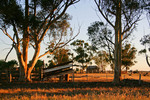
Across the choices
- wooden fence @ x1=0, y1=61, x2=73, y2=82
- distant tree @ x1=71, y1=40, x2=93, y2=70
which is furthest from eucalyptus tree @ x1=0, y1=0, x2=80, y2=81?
distant tree @ x1=71, y1=40, x2=93, y2=70

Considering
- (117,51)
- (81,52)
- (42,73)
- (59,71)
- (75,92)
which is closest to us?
(75,92)

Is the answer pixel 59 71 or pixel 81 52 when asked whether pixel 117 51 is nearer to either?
pixel 59 71

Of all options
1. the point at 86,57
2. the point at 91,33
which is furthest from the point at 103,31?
the point at 86,57

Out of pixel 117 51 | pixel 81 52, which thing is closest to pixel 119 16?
pixel 117 51

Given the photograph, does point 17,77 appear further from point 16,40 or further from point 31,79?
point 16,40

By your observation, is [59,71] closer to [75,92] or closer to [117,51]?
[117,51]

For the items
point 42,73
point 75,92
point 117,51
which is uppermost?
point 117,51

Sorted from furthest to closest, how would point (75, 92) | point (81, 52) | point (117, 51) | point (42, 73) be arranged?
point (81, 52) < point (42, 73) < point (117, 51) < point (75, 92)

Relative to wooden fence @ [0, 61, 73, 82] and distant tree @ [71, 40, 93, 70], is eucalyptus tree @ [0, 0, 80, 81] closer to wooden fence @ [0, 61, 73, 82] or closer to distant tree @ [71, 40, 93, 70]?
wooden fence @ [0, 61, 73, 82]

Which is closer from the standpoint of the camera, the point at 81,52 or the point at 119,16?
the point at 119,16

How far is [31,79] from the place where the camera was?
23.6m

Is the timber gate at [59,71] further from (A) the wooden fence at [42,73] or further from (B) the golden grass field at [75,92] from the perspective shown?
(B) the golden grass field at [75,92]

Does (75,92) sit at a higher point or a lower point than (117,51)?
lower

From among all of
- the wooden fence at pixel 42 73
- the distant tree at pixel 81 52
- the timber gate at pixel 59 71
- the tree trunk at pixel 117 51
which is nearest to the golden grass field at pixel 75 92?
the tree trunk at pixel 117 51
